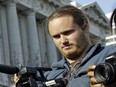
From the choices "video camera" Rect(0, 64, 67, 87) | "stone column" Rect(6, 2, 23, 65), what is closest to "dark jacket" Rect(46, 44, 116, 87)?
"video camera" Rect(0, 64, 67, 87)

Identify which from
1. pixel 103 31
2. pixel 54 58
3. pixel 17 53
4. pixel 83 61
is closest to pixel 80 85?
pixel 83 61

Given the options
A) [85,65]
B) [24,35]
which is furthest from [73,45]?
[24,35]

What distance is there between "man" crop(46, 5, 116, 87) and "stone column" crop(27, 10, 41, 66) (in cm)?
4047

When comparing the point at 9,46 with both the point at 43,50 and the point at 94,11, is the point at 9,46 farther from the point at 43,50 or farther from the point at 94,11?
the point at 94,11

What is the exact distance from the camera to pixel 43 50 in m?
51.6

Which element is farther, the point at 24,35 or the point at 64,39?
the point at 24,35

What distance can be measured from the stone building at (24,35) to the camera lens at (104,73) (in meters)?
35.4

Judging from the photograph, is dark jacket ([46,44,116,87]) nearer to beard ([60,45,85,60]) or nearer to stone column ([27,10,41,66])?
beard ([60,45,85,60])

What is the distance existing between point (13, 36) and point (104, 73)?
39355mm

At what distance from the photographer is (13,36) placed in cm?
4312

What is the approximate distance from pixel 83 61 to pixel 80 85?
0.25 meters

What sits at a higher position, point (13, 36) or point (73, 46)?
point (73, 46)

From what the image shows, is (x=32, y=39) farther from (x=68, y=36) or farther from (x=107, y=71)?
(x=107, y=71)

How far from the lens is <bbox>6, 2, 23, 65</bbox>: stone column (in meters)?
42.2
